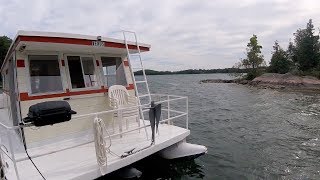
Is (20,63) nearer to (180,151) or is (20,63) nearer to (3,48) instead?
(180,151)

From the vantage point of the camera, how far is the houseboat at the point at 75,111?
19.0 feet

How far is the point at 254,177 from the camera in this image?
827cm

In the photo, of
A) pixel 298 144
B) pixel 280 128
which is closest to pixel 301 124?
pixel 280 128

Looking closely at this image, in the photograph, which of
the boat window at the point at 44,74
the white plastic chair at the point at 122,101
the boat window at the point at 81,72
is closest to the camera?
the boat window at the point at 44,74

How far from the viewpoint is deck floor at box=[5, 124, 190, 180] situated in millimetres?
5707

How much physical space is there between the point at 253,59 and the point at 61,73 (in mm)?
61085

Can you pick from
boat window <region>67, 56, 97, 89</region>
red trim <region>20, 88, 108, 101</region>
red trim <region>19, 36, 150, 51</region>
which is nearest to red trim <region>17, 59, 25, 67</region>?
red trim <region>20, 88, 108, 101</region>

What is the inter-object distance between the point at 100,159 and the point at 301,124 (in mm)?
A: 13343

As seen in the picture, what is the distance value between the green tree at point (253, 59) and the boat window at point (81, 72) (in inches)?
2282

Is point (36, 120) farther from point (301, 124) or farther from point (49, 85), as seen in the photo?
point (301, 124)

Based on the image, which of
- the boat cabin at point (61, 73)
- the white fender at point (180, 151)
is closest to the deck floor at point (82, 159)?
the white fender at point (180, 151)

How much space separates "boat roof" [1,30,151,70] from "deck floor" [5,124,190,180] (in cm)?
248

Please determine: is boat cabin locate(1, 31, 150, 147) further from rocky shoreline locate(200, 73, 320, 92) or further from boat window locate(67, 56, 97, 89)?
rocky shoreline locate(200, 73, 320, 92)

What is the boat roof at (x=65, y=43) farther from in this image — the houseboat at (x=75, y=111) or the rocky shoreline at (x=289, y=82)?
the rocky shoreline at (x=289, y=82)
